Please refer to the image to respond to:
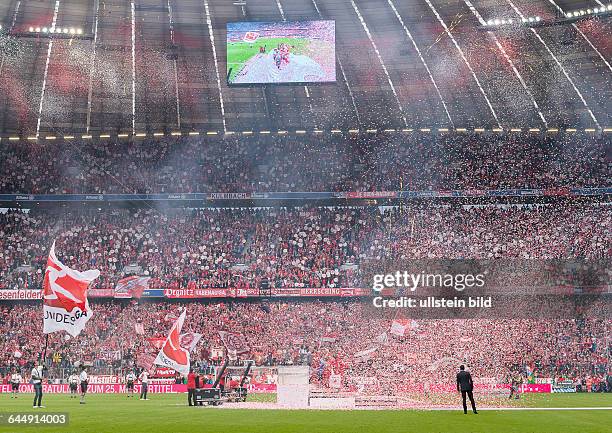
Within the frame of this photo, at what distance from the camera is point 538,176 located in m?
57.8

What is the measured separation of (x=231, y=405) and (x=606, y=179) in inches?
1370

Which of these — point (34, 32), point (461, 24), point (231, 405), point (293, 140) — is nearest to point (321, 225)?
point (293, 140)

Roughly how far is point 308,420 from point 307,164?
37.0m

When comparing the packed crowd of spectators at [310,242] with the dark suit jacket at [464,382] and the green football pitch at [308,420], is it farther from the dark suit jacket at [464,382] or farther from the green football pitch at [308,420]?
the dark suit jacket at [464,382]

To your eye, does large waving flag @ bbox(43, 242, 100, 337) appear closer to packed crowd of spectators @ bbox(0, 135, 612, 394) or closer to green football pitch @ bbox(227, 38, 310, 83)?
packed crowd of spectators @ bbox(0, 135, 612, 394)

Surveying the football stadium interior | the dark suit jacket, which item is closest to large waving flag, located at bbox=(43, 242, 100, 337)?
the football stadium interior

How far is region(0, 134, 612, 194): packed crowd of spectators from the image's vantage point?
190ft

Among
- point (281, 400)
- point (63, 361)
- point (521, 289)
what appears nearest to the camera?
point (281, 400)

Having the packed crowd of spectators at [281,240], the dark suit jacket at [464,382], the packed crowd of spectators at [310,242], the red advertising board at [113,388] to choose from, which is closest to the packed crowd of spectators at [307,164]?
the packed crowd of spectators at [310,242]

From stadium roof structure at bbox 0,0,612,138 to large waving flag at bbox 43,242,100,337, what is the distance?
22.6m

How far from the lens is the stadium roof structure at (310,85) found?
46781mm

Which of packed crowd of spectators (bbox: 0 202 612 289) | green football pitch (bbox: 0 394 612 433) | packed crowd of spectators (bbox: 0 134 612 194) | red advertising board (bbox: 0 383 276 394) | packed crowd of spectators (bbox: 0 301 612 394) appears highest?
packed crowd of spectators (bbox: 0 134 612 194)

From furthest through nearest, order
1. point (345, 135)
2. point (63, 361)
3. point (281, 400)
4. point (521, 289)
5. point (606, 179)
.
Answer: point (345, 135)
point (606, 179)
point (521, 289)
point (63, 361)
point (281, 400)

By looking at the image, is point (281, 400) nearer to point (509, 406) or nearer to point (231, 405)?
point (231, 405)
